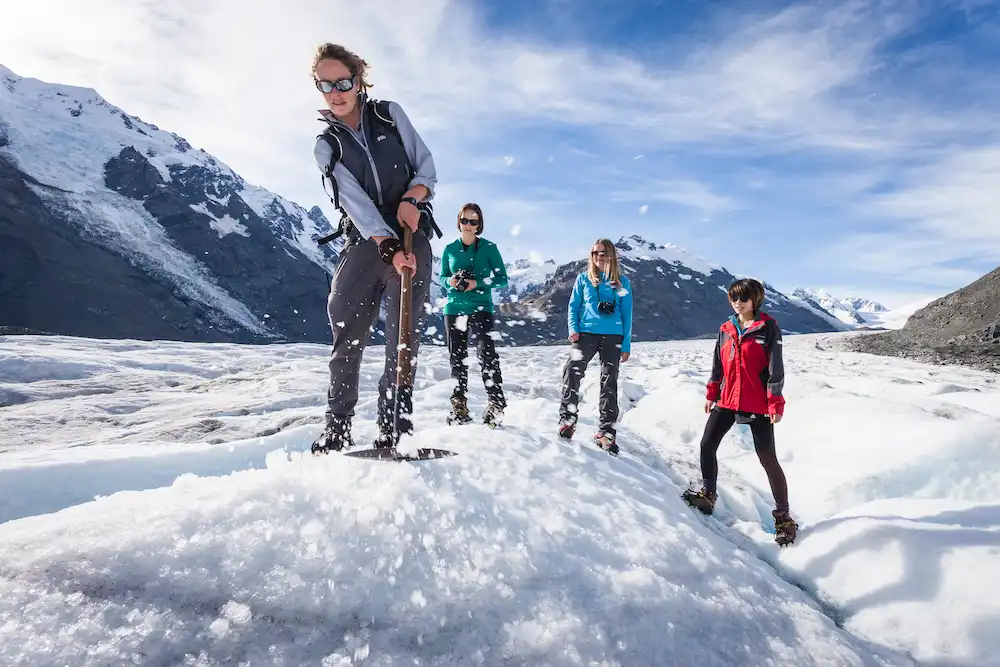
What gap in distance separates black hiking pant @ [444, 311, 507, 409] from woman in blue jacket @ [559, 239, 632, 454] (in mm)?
633

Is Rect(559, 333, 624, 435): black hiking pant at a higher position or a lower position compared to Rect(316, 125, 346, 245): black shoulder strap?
lower

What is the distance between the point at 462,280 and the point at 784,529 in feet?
10.5

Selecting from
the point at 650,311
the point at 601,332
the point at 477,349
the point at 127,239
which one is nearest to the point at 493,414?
the point at 477,349

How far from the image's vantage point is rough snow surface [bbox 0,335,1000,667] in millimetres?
1329

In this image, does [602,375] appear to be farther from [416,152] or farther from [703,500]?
[416,152]

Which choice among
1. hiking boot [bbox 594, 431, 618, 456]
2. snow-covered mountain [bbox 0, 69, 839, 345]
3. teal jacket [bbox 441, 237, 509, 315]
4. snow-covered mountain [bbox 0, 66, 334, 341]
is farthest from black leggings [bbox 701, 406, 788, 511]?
snow-covered mountain [bbox 0, 66, 334, 341]

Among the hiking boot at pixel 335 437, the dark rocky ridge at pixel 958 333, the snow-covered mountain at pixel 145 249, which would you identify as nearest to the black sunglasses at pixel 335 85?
the hiking boot at pixel 335 437

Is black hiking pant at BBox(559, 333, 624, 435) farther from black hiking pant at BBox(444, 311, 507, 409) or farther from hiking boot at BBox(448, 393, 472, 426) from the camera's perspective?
hiking boot at BBox(448, 393, 472, 426)

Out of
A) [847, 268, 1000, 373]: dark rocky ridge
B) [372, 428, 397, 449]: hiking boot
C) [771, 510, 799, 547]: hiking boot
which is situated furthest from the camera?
[847, 268, 1000, 373]: dark rocky ridge

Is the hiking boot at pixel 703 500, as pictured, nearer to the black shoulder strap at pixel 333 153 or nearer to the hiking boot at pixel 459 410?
the hiking boot at pixel 459 410

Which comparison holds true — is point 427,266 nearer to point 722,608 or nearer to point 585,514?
point 585,514

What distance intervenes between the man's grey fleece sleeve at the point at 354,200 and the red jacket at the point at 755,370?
2501 millimetres

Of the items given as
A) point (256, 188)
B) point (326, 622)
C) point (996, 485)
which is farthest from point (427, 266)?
point (256, 188)

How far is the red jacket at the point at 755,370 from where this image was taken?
336 cm
